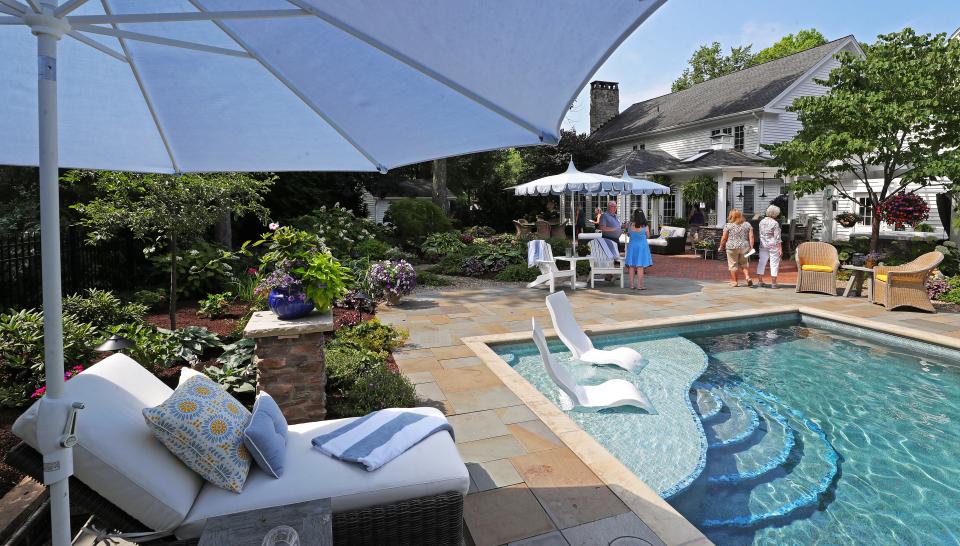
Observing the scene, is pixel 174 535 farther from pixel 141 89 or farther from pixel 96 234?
pixel 96 234

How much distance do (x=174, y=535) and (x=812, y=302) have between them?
32.8 feet

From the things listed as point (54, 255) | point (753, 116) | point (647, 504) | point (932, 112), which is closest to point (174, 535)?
point (54, 255)

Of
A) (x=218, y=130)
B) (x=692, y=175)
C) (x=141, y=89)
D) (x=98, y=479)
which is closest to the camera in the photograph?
(x=98, y=479)

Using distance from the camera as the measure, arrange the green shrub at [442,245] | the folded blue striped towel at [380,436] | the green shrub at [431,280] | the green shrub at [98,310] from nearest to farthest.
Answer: the folded blue striped towel at [380,436], the green shrub at [98,310], the green shrub at [431,280], the green shrub at [442,245]

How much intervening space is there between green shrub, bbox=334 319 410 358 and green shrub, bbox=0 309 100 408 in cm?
218

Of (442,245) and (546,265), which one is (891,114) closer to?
(546,265)

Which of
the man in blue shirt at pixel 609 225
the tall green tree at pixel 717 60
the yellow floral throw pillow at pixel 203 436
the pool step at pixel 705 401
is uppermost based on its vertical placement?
the tall green tree at pixel 717 60

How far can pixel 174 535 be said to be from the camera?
218 cm

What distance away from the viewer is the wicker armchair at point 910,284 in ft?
27.5

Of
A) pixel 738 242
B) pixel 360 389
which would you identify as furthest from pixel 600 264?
pixel 360 389

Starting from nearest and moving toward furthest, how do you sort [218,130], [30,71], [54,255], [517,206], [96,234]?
1. [54,255]
2. [30,71]
3. [218,130]
4. [96,234]
5. [517,206]

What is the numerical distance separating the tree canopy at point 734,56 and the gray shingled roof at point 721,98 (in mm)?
17657

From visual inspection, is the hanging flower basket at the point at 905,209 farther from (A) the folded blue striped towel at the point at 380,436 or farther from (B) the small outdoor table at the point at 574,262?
(A) the folded blue striped towel at the point at 380,436

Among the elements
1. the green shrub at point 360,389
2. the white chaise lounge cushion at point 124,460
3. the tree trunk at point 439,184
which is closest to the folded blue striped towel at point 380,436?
the white chaise lounge cushion at point 124,460
